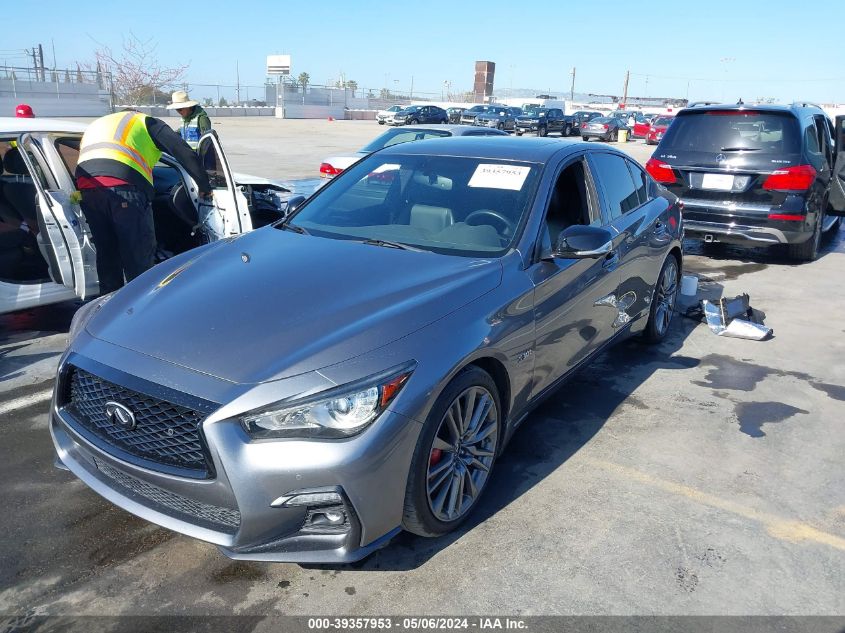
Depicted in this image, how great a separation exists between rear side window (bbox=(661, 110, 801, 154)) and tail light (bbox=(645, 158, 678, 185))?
254mm

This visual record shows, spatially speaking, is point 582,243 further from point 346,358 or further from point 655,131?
point 655,131

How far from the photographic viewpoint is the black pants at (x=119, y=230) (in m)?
5.43

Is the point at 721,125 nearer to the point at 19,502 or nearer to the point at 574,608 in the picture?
the point at 574,608

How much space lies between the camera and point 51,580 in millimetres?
2758

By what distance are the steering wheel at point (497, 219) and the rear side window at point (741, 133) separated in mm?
5494

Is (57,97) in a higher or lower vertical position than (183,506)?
higher

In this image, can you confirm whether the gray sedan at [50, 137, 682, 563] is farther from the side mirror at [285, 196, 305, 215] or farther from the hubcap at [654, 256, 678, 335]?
the hubcap at [654, 256, 678, 335]

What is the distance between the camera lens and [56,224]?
5.36 meters

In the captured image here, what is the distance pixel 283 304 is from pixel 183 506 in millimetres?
903

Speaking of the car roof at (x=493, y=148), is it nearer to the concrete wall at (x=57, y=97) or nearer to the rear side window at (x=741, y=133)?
the rear side window at (x=741, y=133)

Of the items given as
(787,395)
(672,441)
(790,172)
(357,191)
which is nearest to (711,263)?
(790,172)

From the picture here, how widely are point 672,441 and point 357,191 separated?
2.41 metres

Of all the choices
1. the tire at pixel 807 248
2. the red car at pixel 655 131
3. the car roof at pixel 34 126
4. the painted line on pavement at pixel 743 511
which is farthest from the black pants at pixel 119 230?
the red car at pixel 655 131

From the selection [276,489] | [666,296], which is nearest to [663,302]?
[666,296]
